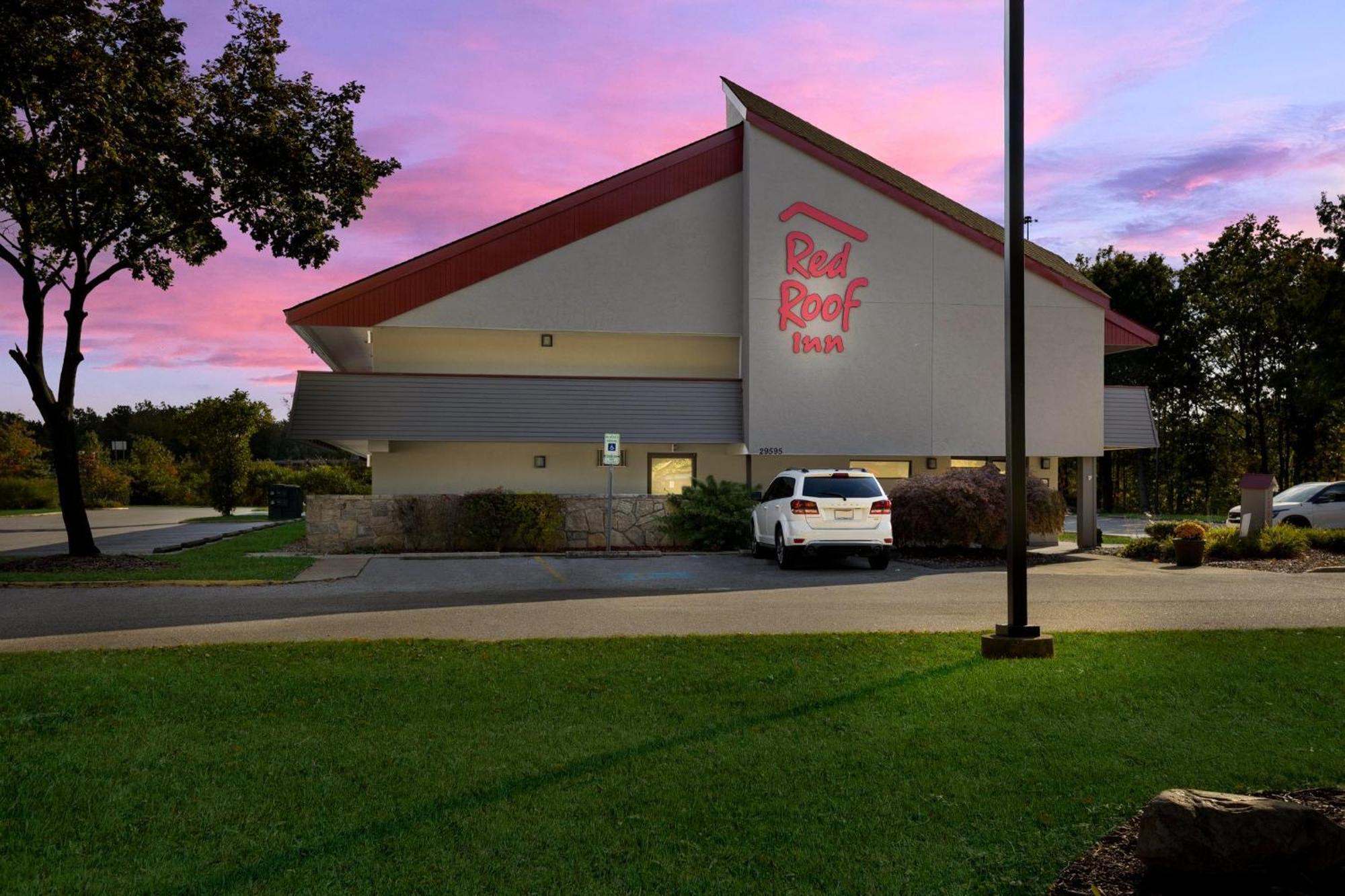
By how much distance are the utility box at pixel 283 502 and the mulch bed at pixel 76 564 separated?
20.0m

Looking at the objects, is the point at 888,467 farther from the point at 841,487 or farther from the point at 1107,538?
the point at 841,487

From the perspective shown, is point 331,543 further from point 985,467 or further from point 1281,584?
point 1281,584

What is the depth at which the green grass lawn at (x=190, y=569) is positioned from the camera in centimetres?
1655

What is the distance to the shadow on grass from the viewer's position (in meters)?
4.44

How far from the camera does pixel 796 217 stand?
25703 mm

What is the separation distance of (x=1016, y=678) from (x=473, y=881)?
17.4ft

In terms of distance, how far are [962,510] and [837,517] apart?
12.5ft

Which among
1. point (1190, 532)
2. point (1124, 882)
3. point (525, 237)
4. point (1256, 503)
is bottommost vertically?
point (1124, 882)

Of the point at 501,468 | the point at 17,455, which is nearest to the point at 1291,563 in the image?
the point at 501,468

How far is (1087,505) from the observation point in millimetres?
26625

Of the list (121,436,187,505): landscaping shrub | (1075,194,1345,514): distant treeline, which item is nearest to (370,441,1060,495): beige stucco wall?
(1075,194,1345,514): distant treeline

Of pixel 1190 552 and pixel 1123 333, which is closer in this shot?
pixel 1190 552

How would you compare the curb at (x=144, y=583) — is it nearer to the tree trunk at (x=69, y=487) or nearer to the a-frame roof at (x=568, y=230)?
the tree trunk at (x=69, y=487)

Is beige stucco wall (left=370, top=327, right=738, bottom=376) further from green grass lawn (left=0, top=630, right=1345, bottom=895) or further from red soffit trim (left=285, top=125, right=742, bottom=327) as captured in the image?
green grass lawn (left=0, top=630, right=1345, bottom=895)
